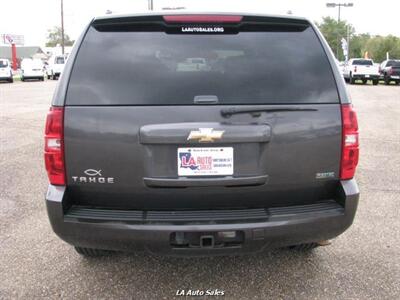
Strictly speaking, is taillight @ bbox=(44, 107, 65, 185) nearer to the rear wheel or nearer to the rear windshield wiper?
the rear windshield wiper

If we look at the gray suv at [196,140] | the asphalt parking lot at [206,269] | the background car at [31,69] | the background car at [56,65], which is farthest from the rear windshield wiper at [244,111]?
the background car at [31,69]

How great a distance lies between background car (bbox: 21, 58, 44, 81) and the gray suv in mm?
36229

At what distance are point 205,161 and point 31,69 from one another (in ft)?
121

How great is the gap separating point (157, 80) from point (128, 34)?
403mm

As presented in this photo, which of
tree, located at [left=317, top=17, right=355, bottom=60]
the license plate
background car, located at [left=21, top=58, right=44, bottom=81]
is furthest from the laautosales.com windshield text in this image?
tree, located at [left=317, top=17, right=355, bottom=60]

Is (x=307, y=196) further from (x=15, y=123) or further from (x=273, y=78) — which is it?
(x=15, y=123)

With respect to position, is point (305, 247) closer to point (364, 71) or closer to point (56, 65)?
point (364, 71)

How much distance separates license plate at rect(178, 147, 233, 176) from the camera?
2633 millimetres

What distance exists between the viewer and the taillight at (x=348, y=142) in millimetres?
2764

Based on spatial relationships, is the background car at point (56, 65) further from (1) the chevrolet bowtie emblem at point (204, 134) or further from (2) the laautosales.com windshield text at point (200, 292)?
(1) the chevrolet bowtie emblem at point (204, 134)

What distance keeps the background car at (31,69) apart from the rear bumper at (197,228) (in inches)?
1434

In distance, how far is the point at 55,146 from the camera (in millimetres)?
2701

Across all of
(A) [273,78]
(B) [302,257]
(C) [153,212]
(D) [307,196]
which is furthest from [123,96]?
(B) [302,257]

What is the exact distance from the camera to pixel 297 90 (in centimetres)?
273
